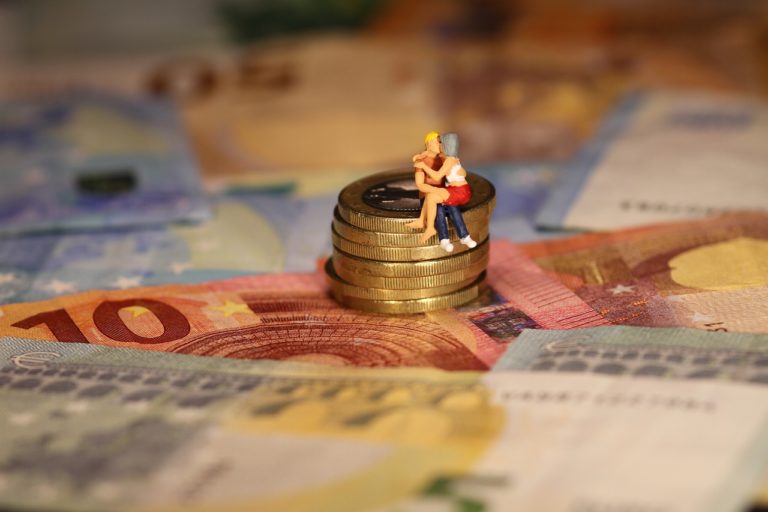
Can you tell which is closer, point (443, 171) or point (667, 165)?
point (443, 171)

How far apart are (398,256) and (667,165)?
62 cm

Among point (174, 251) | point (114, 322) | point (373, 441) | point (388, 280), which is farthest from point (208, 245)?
point (373, 441)

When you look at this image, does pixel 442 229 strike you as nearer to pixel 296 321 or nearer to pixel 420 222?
pixel 420 222

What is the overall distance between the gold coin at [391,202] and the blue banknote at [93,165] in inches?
14.8

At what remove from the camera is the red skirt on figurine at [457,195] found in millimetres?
1103

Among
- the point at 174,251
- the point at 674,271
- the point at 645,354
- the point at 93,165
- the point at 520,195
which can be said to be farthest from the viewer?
the point at 93,165

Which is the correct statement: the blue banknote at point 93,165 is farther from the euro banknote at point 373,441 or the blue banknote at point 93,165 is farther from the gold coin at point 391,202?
the euro banknote at point 373,441

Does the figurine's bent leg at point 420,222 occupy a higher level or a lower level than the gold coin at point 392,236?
higher

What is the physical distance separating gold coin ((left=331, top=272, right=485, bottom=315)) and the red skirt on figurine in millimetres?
106

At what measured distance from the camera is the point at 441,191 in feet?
3.60

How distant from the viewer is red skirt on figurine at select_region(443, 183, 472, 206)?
1.10m

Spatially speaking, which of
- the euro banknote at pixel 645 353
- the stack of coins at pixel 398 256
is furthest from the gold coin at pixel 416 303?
the euro banknote at pixel 645 353

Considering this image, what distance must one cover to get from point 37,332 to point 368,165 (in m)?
0.90

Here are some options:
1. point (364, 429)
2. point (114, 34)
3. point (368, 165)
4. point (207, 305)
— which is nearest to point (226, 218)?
point (207, 305)
